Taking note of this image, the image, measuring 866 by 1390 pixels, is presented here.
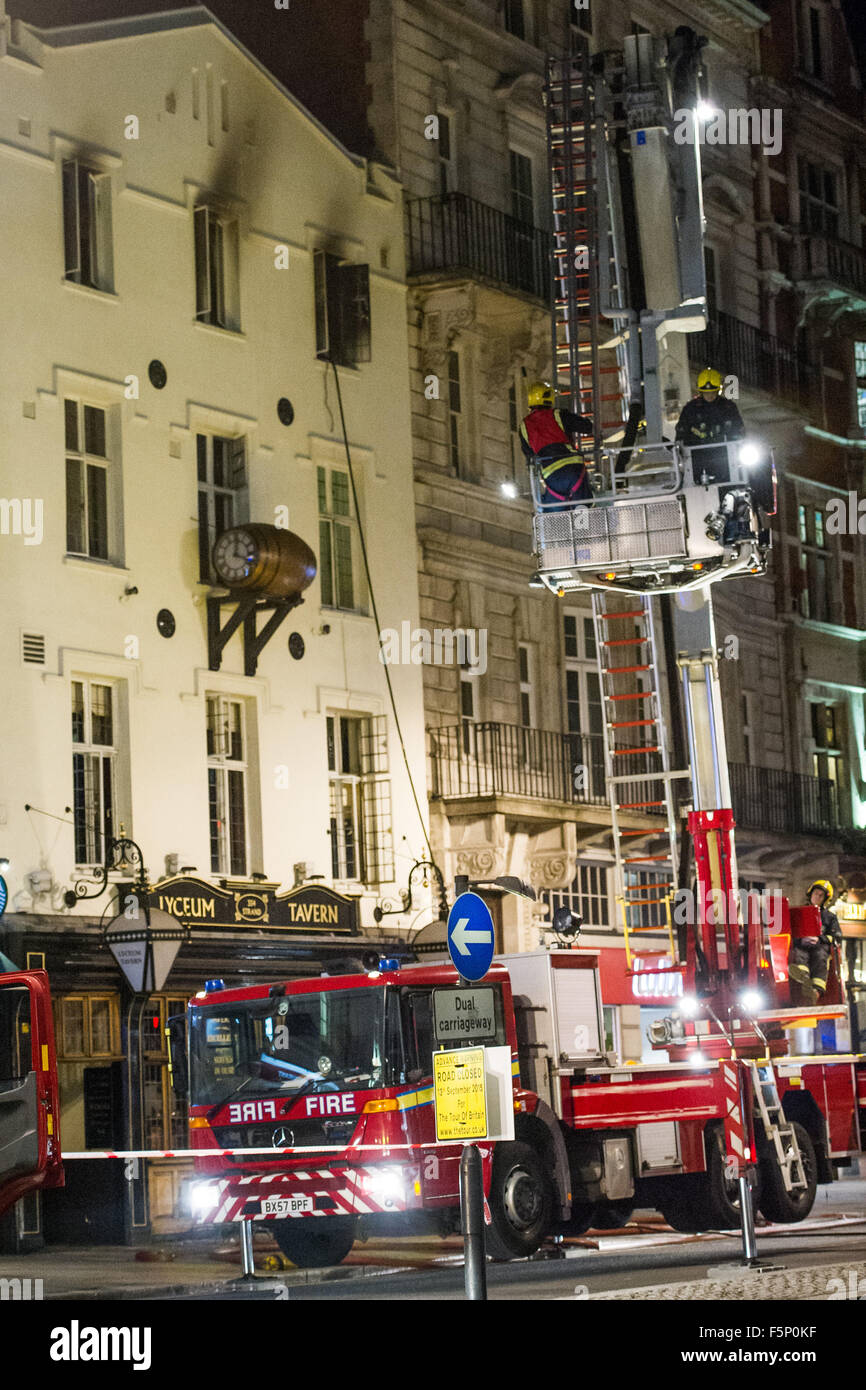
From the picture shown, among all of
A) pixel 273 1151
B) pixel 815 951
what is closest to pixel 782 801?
pixel 815 951

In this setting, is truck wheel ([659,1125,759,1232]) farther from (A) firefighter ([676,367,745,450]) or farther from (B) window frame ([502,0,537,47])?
(B) window frame ([502,0,537,47])

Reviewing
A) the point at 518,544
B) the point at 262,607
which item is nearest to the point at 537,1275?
the point at 262,607

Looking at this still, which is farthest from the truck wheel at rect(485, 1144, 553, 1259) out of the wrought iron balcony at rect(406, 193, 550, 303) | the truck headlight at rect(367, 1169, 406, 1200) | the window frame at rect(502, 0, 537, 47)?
the window frame at rect(502, 0, 537, 47)

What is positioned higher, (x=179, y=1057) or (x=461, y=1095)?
(x=179, y=1057)

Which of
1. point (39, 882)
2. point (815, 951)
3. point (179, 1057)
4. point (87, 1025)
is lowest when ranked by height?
point (179, 1057)

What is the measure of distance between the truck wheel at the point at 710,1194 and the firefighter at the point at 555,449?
592 cm

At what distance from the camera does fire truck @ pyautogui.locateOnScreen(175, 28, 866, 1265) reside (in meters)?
18.5

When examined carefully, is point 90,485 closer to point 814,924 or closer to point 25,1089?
point 814,924

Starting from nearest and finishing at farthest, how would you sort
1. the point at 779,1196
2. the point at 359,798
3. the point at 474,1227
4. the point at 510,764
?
the point at 474,1227
the point at 779,1196
the point at 359,798
the point at 510,764

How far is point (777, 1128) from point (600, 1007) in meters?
1.88

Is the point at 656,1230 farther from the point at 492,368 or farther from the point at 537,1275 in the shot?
the point at 492,368

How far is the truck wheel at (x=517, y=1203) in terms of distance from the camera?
1898 cm

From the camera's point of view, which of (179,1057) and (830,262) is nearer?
(179,1057)

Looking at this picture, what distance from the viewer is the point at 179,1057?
19.6 metres
